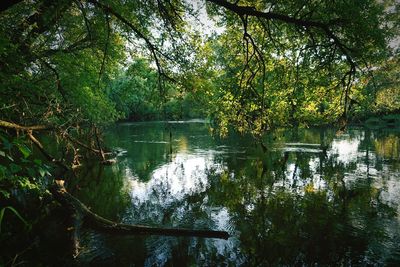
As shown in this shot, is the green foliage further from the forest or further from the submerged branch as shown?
the submerged branch

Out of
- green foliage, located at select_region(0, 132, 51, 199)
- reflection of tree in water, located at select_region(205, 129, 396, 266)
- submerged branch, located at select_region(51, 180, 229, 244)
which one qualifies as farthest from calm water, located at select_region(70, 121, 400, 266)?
green foliage, located at select_region(0, 132, 51, 199)

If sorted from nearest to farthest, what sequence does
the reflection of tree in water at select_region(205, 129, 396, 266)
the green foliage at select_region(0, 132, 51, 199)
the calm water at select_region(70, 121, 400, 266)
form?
the green foliage at select_region(0, 132, 51, 199) < the calm water at select_region(70, 121, 400, 266) < the reflection of tree in water at select_region(205, 129, 396, 266)

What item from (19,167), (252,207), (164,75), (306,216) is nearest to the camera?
(19,167)

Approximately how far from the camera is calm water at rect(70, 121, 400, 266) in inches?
388

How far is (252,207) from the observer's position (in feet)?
47.5

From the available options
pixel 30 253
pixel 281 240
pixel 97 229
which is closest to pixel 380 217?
pixel 281 240

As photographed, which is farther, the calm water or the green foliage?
the calm water

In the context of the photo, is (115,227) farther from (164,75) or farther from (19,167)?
(19,167)

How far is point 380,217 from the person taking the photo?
1300 cm

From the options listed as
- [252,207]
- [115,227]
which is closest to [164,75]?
[115,227]

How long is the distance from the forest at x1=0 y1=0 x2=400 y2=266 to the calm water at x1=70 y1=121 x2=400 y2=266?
41 centimetres

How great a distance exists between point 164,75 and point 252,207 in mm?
9026

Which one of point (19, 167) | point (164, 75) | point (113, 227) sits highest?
point (164, 75)

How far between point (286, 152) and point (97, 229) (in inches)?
855
